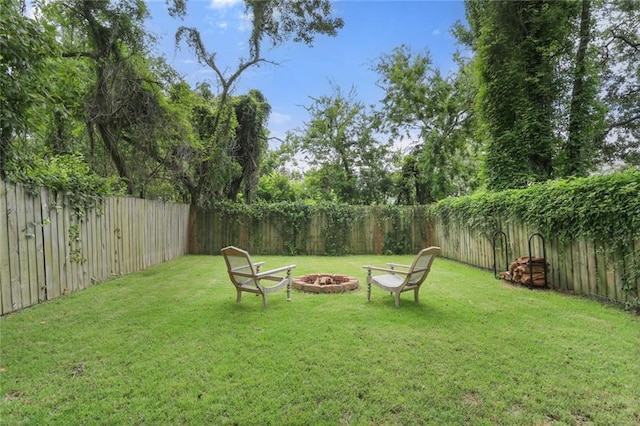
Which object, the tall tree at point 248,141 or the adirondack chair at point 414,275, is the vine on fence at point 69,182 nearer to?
the adirondack chair at point 414,275

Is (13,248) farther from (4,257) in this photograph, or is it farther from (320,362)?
(320,362)

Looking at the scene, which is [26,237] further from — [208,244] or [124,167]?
[208,244]

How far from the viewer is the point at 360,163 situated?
18359 millimetres

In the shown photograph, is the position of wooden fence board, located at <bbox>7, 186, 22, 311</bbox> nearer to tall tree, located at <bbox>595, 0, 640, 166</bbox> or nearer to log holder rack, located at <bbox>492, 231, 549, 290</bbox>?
log holder rack, located at <bbox>492, 231, 549, 290</bbox>

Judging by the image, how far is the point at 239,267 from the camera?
449cm

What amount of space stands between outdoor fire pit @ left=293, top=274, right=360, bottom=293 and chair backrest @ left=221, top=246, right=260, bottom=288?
3.67 ft

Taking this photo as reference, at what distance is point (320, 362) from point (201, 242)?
9819 mm

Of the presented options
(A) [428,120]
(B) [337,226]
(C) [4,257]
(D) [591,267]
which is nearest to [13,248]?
(C) [4,257]

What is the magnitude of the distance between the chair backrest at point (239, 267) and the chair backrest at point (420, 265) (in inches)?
85.2

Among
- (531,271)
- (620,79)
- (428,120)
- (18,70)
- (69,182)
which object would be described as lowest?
(531,271)

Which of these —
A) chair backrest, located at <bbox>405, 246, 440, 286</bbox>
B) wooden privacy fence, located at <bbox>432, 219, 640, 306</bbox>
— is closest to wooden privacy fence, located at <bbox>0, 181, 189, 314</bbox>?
chair backrest, located at <bbox>405, 246, 440, 286</bbox>

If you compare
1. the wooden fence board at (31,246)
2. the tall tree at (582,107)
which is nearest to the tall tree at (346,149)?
the tall tree at (582,107)

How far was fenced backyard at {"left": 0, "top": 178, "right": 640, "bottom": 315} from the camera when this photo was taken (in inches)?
167

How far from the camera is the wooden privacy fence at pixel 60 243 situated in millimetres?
4027
